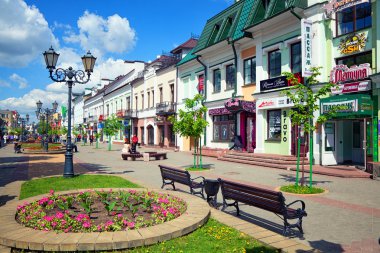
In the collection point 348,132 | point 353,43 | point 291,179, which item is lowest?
point 291,179

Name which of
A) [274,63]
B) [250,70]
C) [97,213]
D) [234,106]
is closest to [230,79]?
[250,70]

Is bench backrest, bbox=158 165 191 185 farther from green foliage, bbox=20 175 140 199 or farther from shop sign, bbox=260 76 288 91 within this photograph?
shop sign, bbox=260 76 288 91

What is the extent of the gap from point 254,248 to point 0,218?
15.2ft

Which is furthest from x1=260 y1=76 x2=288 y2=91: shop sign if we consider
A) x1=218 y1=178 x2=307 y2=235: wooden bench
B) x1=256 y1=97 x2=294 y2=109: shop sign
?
x1=218 y1=178 x2=307 y2=235: wooden bench

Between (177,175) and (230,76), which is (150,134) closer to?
(230,76)

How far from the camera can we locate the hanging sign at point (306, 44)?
15.5 meters

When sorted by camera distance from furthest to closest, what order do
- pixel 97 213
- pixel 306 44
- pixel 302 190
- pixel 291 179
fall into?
pixel 306 44, pixel 291 179, pixel 302 190, pixel 97 213

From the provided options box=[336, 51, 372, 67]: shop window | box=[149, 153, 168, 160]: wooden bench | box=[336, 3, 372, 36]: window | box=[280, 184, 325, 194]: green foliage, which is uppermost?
box=[336, 3, 372, 36]: window

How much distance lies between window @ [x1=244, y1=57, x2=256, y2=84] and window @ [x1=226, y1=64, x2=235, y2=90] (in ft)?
4.51

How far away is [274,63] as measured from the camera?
62.7 feet

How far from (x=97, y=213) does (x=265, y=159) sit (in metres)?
12.7

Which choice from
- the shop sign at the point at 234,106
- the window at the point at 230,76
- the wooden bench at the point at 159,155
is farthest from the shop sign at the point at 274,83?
the wooden bench at the point at 159,155

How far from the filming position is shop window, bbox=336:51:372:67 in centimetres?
1403

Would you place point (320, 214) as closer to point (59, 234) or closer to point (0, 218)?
point (59, 234)
